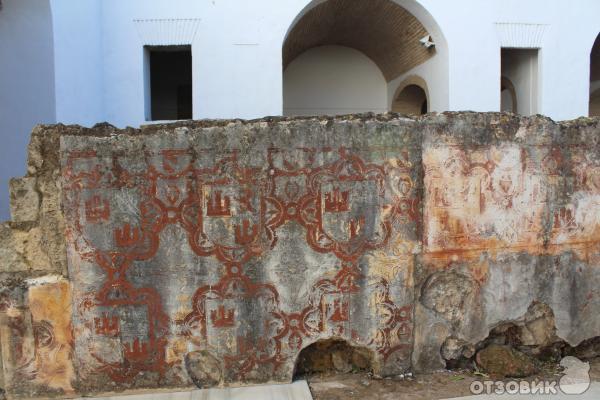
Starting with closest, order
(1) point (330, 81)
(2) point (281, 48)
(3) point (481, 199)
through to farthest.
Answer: (3) point (481, 199), (2) point (281, 48), (1) point (330, 81)

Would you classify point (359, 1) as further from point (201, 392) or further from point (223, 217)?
point (201, 392)

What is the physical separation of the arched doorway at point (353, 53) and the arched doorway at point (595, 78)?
12.4 feet

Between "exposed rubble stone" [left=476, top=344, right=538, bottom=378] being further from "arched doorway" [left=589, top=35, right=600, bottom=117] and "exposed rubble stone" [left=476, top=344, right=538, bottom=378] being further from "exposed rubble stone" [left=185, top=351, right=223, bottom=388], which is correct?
"arched doorway" [left=589, top=35, right=600, bottom=117]

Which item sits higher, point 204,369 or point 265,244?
point 265,244

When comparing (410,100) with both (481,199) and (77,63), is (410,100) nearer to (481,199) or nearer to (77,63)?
(77,63)

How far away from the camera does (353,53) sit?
407 inches

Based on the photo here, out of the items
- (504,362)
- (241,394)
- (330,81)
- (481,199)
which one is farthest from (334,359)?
(330,81)

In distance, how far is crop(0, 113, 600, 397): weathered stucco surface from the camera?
2.23 metres

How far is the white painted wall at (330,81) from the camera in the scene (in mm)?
10375

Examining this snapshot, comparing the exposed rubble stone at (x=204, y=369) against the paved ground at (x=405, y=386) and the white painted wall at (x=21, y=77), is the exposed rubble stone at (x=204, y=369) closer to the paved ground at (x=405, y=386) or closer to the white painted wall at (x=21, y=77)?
the paved ground at (x=405, y=386)

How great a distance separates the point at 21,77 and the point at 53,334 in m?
4.42

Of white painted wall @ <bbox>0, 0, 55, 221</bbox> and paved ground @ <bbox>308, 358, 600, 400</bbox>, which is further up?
white painted wall @ <bbox>0, 0, 55, 221</bbox>

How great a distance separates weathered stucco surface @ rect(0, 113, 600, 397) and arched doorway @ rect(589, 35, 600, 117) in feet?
27.2

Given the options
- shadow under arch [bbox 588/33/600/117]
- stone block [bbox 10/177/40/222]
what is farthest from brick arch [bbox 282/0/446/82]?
stone block [bbox 10/177/40/222]
